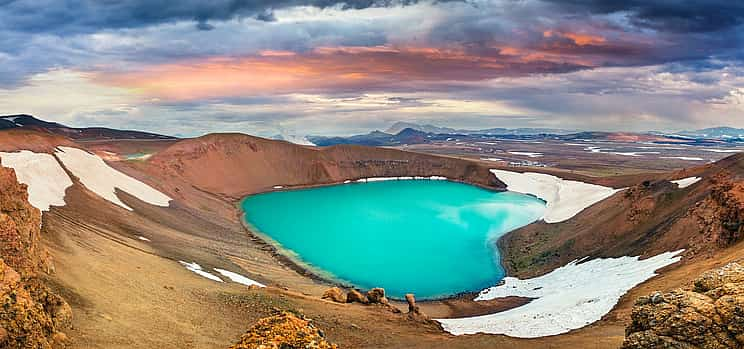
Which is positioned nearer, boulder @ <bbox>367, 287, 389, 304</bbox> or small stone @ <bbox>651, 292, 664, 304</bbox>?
small stone @ <bbox>651, 292, 664, 304</bbox>

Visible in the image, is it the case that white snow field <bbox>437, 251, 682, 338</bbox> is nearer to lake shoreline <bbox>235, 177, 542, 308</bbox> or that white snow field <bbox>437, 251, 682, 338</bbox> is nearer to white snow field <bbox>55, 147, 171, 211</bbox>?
lake shoreline <bbox>235, 177, 542, 308</bbox>

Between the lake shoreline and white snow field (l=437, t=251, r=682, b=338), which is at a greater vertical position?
white snow field (l=437, t=251, r=682, b=338)

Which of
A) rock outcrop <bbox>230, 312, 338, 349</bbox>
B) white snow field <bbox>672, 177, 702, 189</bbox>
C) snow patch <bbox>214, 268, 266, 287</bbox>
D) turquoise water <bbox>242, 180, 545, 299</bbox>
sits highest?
rock outcrop <bbox>230, 312, 338, 349</bbox>

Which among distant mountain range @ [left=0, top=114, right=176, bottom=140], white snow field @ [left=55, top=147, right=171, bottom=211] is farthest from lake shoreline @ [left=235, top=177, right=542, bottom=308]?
distant mountain range @ [left=0, top=114, right=176, bottom=140]

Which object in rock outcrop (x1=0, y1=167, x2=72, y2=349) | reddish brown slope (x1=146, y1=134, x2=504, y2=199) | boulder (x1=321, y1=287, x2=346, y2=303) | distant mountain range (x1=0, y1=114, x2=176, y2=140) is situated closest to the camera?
rock outcrop (x1=0, y1=167, x2=72, y2=349)

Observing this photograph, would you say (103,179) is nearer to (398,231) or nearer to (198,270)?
(198,270)

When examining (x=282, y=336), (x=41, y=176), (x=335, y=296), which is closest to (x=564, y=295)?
(x=335, y=296)

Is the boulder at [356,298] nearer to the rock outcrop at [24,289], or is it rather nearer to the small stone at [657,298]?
the rock outcrop at [24,289]
